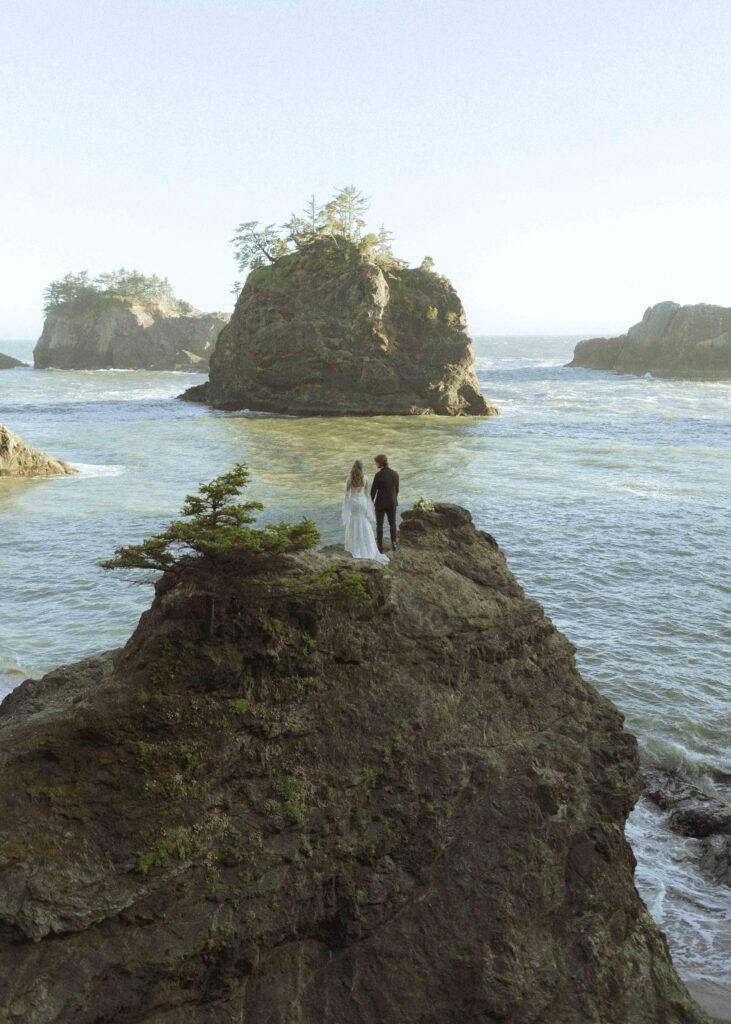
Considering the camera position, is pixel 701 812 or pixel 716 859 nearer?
pixel 716 859

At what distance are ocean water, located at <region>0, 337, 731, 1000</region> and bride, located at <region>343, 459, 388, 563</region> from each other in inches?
241

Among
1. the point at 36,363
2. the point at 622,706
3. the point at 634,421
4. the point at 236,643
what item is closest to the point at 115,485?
the point at 622,706

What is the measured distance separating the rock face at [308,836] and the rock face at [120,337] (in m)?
116

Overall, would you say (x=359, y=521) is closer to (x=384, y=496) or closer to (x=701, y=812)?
(x=384, y=496)

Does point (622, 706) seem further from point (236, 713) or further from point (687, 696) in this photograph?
point (236, 713)

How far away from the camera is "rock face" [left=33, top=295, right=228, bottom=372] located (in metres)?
124

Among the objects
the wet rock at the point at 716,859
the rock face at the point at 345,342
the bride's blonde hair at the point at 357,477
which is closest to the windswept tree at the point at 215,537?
the bride's blonde hair at the point at 357,477

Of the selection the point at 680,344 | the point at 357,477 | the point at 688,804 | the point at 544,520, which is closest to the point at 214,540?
the point at 357,477

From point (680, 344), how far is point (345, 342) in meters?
61.0

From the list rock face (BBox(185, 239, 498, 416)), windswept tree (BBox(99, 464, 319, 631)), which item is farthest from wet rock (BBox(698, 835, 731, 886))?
rock face (BBox(185, 239, 498, 416))

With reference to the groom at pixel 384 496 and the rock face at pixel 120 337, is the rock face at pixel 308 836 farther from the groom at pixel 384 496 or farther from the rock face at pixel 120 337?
the rock face at pixel 120 337

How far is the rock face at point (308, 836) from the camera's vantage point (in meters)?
7.68

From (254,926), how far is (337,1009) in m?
1.09

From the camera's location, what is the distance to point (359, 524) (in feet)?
42.2
